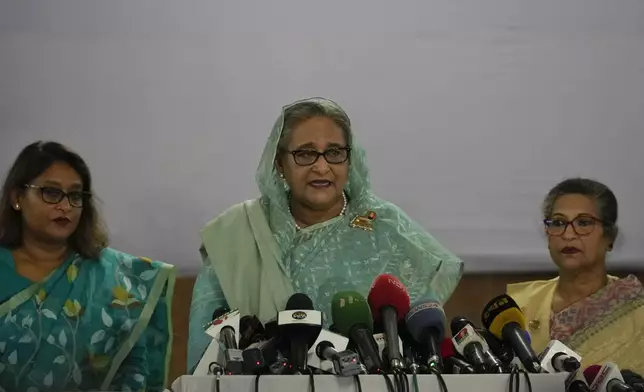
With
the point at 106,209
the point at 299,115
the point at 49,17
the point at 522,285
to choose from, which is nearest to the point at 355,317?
the point at 299,115

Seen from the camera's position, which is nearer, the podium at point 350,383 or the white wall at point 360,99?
the podium at point 350,383

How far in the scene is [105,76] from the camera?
2.90 metres

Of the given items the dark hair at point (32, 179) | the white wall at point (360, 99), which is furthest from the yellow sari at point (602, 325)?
the dark hair at point (32, 179)

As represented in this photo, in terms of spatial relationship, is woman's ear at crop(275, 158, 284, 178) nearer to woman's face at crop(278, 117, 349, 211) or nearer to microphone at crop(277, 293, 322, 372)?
woman's face at crop(278, 117, 349, 211)

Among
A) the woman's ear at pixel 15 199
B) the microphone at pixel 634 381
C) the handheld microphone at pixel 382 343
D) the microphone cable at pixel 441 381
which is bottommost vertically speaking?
the microphone at pixel 634 381

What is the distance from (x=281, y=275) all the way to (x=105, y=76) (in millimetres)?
1190

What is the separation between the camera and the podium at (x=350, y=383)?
136 cm

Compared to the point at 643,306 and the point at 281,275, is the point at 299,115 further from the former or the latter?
the point at 643,306

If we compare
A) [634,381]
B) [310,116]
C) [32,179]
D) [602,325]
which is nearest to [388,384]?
[634,381]

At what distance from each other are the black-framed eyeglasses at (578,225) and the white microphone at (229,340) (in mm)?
1367

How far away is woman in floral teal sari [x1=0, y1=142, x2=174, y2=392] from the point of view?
235cm

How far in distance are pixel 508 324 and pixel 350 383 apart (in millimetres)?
365

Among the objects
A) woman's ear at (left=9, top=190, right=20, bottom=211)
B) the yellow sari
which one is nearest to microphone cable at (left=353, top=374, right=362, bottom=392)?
the yellow sari

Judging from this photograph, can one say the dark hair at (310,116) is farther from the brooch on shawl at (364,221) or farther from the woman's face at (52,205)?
the woman's face at (52,205)
